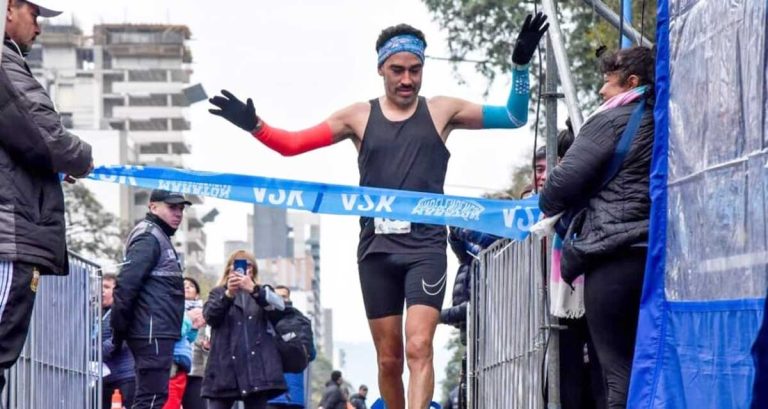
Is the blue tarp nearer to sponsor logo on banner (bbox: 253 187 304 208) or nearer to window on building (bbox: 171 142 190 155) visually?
sponsor logo on banner (bbox: 253 187 304 208)

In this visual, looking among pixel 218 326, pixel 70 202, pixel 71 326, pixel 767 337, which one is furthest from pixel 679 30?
pixel 70 202

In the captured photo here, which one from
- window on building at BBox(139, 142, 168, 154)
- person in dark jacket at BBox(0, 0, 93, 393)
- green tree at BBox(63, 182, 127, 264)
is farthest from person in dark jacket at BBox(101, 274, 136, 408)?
window on building at BBox(139, 142, 168, 154)

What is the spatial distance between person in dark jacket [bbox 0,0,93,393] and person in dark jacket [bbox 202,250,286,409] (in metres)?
6.97

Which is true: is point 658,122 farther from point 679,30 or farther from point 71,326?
point 71,326

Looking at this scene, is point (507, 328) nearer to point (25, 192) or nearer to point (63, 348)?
point (63, 348)

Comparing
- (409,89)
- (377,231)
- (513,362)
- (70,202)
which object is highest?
(70,202)

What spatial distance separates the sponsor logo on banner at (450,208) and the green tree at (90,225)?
7729cm

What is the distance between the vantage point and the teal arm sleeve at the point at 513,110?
11508mm

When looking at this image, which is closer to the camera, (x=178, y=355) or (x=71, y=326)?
(x=71, y=326)

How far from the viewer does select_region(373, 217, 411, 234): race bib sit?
36.9 feet

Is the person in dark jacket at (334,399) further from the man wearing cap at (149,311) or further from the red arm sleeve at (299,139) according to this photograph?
the red arm sleeve at (299,139)

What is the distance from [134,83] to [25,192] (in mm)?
172394

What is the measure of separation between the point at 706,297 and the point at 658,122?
1.03m

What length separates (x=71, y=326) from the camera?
12.7m
